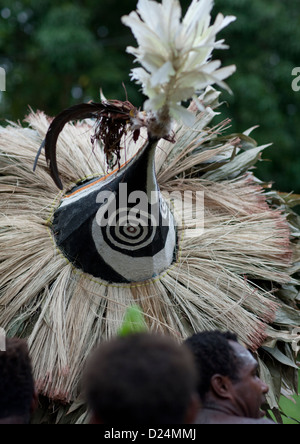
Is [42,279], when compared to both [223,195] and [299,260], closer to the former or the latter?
[223,195]

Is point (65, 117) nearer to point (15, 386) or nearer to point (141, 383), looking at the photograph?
point (15, 386)

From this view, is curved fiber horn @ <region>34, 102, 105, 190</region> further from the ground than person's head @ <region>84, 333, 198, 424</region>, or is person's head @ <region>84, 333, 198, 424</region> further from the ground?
curved fiber horn @ <region>34, 102, 105, 190</region>

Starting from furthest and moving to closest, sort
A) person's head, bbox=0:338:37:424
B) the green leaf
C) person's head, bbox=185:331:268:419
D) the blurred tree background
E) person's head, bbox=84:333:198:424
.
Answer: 1. the blurred tree background
2. the green leaf
3. person's head, bbox=185:331:268:419
4. person's head, bbox=0:338:37:424
5. person's head, bbox=84:333:198:424

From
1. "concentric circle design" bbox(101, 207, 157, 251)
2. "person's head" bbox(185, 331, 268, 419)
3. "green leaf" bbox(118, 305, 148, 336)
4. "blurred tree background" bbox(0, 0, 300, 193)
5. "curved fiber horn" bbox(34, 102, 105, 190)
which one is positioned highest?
"blurred tree background" bbox(0, 0, 300, 193)

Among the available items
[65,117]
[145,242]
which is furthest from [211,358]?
[65,117]

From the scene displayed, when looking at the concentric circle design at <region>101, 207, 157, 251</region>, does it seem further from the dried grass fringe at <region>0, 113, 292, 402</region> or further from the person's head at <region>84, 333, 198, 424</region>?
the person's head at <region>84, 333, 198, 424</region>

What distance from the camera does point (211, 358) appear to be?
5.11 feet

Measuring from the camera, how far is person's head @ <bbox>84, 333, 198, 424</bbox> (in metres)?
1.00

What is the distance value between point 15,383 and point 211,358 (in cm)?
51

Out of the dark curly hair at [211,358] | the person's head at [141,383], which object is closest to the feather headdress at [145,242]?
the dark curly hair at [211,358]

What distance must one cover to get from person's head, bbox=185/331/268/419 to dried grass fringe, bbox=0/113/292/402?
41 centimetres

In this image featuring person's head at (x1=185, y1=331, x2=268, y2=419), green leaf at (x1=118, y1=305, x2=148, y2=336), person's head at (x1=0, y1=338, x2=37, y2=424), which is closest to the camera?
person's head at (x1=0, y1=338, x2=37, y2=424)

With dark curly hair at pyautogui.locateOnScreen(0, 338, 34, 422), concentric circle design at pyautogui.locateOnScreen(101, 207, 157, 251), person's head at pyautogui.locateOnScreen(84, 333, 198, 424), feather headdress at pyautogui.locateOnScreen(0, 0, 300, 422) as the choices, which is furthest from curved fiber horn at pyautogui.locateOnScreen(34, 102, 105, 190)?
person's head at pyautogui.locateOnScreen(84, 333, 198, 424)

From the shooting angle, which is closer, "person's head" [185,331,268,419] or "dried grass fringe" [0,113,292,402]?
"person's head" [185,331,268,419]
